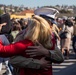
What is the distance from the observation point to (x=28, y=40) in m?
3.41

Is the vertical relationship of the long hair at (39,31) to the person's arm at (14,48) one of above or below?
above

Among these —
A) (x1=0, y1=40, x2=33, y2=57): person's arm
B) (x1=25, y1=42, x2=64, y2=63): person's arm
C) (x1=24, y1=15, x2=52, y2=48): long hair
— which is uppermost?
(x1=24, y1=15, x2=52, y2=48): long hair

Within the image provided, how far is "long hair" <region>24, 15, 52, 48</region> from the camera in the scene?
338 cm

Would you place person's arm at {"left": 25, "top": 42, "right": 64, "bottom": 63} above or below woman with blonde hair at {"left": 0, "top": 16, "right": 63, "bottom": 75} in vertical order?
below

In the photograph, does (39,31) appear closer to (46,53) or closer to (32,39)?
(32,39)

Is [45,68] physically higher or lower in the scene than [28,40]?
lower

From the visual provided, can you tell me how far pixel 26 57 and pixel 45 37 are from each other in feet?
0.89

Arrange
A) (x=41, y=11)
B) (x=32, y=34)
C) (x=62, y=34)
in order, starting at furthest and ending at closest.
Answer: (x=62, y=34), (x=41, y=11), (x=32, y=34)

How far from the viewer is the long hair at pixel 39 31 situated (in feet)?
11.1

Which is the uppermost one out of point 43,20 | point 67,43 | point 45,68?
point 43,20

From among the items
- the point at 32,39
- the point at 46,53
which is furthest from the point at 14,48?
the point at 46,53

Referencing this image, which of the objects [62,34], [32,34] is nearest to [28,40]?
[32,34]

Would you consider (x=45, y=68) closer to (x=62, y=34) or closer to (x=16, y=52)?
(x=16, y=52)

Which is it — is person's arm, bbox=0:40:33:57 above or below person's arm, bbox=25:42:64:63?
above
